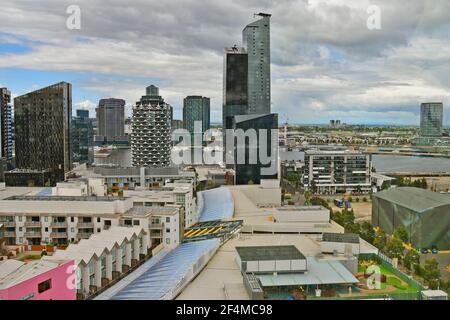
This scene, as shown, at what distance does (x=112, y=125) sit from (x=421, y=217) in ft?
56.3

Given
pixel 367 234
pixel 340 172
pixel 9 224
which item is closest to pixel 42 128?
pixel 9 224

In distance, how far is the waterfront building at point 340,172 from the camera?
1277cm

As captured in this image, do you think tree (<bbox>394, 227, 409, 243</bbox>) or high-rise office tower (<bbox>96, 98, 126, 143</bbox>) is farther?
high-rise office tower (<bbox>96, 98, 126, 143</bbox>)

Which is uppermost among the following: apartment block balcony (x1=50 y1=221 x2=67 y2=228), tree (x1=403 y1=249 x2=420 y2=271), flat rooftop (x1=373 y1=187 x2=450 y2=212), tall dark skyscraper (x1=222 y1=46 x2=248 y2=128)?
tall dark skyscraper (x1=222 y1=46 x2=248 y2=128)

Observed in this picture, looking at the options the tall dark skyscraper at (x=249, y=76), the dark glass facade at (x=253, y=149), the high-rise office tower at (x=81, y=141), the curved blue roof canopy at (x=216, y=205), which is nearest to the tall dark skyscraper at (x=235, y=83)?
the tall dark skyscraper at (x=249, y=76)

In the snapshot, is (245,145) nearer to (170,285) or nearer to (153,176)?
(153,176)

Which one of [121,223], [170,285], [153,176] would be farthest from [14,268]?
[153,176]

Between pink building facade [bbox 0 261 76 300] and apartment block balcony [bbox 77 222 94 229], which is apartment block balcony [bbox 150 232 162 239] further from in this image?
pink building facade [bbox 0 261 76 300]

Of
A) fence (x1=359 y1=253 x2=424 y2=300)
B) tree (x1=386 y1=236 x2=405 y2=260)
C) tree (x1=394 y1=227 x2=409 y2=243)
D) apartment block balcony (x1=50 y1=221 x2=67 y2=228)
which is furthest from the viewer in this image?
tree (x1=394 y1=227 x2=409 y2=243)

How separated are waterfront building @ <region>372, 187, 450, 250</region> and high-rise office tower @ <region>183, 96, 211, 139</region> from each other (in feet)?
54.8

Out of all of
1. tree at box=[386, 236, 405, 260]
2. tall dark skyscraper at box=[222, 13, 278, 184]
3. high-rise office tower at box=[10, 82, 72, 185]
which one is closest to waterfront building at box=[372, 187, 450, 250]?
tree at box=[386, 236, 405, 260]

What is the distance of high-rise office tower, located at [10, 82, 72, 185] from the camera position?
12531 mm

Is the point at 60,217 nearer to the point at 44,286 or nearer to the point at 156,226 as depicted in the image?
the point at 156,226
